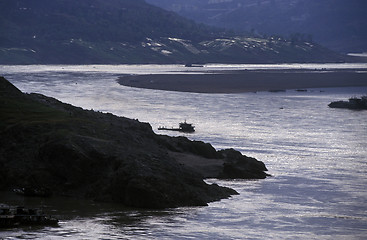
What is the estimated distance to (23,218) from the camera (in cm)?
4719

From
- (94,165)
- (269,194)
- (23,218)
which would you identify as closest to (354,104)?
(269,194)

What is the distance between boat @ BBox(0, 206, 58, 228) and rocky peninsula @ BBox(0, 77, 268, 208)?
6.80m

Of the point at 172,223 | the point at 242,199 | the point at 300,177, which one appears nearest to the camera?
the point at 172,223

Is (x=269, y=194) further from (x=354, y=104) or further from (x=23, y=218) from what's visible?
(x=354, y=104)

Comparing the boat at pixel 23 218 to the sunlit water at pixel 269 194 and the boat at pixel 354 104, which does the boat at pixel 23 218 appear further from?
the boat at pixel 354 104

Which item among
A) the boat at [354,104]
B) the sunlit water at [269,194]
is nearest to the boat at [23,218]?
the sunlit water at [269,194]

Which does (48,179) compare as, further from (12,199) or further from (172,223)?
(172,223)

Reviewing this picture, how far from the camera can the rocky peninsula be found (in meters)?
53.5

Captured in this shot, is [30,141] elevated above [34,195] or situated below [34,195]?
above

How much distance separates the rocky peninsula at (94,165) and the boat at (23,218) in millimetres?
6800

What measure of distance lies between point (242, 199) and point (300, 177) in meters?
11.2

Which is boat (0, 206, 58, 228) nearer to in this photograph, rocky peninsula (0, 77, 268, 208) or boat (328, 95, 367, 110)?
rocky peninsula (0, 77, 268, 208)

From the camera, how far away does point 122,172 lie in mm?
53688

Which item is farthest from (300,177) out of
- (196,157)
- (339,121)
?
(339,121)
